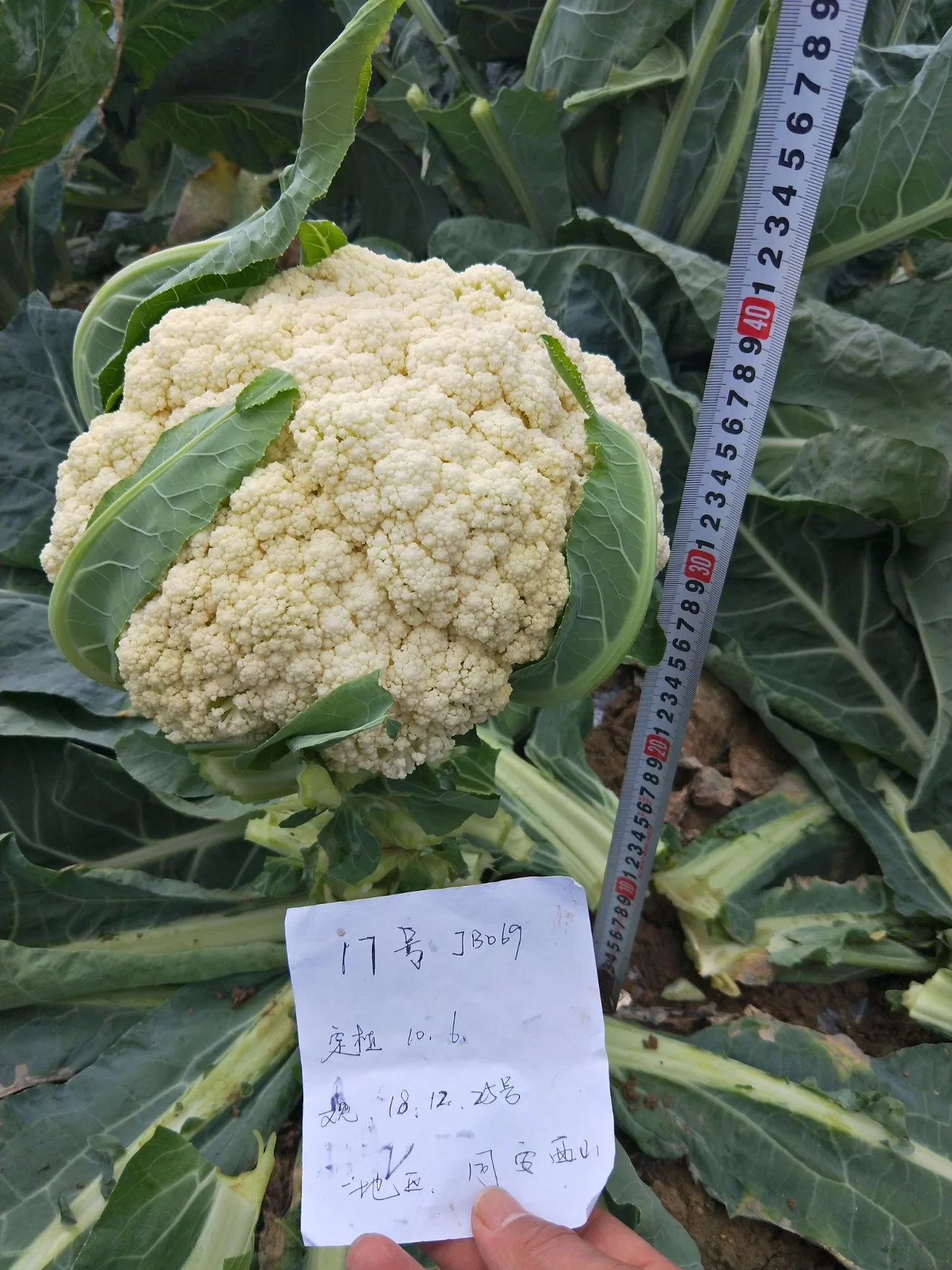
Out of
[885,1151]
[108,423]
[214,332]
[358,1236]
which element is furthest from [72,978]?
[885,1151]

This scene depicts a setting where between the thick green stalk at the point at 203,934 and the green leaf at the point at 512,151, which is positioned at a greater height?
the green leaf at the point at 512,151

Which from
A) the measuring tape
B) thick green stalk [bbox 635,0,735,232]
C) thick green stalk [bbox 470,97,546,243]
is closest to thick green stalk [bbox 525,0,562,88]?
thick green stalk [bbox 470,97,546,243]

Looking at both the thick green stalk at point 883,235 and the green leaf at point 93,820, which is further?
the thick green stalk at point 883,235

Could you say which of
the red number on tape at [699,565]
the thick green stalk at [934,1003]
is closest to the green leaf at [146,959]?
the red number on tape at [699,565]

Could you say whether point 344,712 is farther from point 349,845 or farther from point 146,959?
point 146,959

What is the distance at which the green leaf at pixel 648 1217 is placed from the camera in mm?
1126

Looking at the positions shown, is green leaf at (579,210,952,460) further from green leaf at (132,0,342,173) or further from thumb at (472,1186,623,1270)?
thumb at (472,1186,623,1270)

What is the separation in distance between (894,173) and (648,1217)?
1.90 meters

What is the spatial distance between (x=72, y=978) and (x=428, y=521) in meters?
0.87

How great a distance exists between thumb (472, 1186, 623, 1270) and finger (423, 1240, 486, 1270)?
0.12 metres

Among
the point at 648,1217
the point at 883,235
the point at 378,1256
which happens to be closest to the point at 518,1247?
the point at 378,1256

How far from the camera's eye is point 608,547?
1.06 meters

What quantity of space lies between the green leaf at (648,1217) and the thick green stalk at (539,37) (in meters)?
2.05

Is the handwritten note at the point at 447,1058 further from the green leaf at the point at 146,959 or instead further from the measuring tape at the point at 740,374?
the green leaf at the point at 146,959
